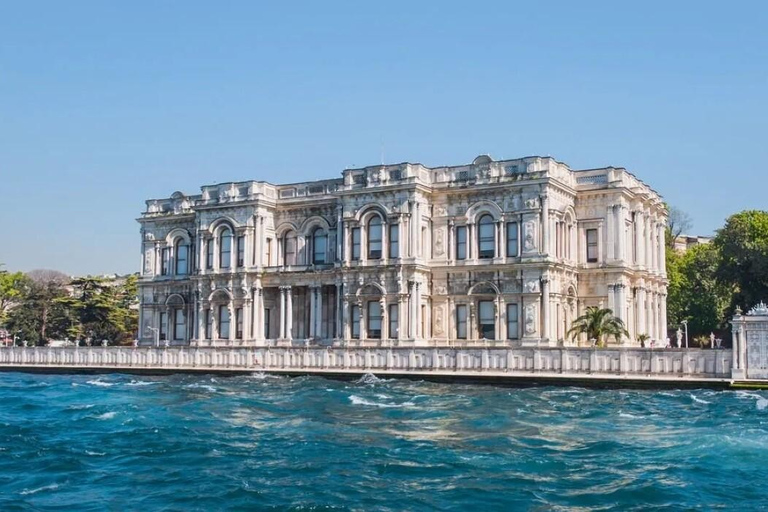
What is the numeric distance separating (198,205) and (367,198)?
35.5ft

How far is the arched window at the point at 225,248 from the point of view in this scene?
169ft

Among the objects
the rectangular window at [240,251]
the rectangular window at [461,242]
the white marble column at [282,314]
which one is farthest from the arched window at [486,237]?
the rectangular window at [240,251]

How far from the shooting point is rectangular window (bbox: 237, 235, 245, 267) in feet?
166

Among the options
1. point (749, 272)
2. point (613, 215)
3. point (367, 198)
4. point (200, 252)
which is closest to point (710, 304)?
point (749, 272)

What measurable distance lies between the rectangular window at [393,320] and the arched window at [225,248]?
10.2 m

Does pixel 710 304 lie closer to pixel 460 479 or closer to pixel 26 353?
pixel 26 353

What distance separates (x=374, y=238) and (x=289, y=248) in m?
6.27

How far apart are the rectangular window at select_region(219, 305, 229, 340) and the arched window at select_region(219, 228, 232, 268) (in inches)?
92.7

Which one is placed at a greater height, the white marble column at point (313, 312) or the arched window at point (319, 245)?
Result: the arched window at point (319, 245)

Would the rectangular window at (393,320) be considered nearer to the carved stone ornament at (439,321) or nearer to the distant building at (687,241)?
the carved stone ornament at (439,321)

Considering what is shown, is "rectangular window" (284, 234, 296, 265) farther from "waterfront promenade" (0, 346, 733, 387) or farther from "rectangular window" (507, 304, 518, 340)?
"rectangular window" (507, 304, 518, 340)

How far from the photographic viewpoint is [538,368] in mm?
35500

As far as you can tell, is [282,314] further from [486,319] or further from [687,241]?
[687,241]

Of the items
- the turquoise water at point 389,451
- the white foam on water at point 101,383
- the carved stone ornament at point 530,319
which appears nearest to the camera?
the turquoise water at point 389,451
